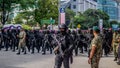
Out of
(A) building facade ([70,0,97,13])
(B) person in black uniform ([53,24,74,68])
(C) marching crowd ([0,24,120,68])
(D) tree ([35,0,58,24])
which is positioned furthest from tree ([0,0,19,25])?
(A) building facade ([70,0,97,13])

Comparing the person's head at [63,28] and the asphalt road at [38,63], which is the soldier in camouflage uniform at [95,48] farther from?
the asphalt road at [38,63]

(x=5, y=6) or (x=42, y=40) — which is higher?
(x=5, y=6)

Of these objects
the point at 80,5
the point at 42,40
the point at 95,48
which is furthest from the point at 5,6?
the point at 80,5

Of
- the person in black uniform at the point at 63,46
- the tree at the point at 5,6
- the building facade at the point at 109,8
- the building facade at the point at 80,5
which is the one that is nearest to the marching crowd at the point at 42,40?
the person in black uniform at the point at 63,46

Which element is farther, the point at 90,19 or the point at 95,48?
the point at 90,19

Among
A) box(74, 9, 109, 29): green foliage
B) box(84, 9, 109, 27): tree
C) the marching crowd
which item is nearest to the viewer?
the marching crowd

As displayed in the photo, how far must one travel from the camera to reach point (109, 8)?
153 m

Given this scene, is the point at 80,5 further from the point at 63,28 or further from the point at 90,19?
the point at 63,28

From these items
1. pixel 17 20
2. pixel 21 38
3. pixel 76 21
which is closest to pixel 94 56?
pixel 21 38

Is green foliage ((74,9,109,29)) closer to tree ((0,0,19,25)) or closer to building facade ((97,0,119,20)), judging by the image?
building facade ((97,0,119,20))

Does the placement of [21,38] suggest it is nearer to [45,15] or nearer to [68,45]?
[68,45]

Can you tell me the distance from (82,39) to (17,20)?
6444 centimetres

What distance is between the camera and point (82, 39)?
2317cm

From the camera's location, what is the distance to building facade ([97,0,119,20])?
149 metres
